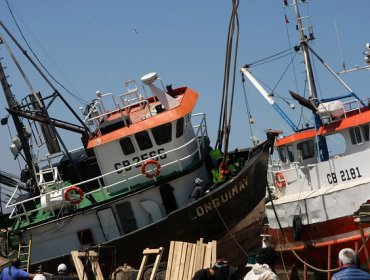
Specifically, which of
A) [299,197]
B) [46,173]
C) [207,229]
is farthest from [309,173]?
[46,173]

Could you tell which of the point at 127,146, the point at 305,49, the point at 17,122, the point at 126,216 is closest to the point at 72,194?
the point at 126,216

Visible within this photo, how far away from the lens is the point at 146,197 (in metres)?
20.7

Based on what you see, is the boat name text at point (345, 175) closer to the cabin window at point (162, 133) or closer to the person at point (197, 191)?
the person at point (197, 191)

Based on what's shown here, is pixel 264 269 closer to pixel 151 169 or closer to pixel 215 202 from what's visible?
pixel 215 202

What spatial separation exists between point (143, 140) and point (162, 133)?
59cm

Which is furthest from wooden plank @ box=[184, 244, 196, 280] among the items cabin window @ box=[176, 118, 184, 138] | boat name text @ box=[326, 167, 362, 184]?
boat name text @ box=[326, 167, 362, 184]

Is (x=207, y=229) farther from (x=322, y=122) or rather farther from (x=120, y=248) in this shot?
(x=322, y=122)

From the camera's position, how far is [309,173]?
914 inches

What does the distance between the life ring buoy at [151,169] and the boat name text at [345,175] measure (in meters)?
5.58

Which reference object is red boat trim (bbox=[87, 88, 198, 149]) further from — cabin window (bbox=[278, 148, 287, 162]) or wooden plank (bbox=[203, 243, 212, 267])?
wooden plank (bbox=[203, 243, 212, 267])

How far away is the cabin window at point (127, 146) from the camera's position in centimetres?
2109

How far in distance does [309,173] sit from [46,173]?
332 inches

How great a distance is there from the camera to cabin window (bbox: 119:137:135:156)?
69.2ft

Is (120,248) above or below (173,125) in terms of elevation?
below
